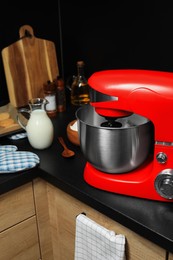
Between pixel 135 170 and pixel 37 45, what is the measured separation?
863mm

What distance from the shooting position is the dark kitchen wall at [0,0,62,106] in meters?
1.48

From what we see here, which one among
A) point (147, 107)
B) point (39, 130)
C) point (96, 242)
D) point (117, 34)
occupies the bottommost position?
point (96, 242)

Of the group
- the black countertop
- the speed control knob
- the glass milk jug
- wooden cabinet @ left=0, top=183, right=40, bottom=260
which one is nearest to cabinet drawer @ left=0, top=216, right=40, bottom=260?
wooden cabinet @ left=0, top=183, right=40, bottom=260

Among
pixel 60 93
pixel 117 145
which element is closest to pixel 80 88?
pixel 60 93

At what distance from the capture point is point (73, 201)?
106cm

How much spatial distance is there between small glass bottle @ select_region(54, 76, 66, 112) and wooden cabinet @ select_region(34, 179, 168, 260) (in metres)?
0.52

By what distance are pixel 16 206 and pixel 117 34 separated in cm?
88

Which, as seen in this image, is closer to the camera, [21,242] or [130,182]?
[130,182]

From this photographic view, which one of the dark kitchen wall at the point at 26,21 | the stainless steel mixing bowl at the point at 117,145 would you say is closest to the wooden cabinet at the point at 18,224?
the stainless steel mixing bowl at the point at 117,145

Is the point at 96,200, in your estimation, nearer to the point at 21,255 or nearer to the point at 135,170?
the point at 135,170

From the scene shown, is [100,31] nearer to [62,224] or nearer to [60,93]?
[60,93]

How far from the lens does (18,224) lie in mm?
1144

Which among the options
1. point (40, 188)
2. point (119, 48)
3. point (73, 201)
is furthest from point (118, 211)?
point (119, 48)

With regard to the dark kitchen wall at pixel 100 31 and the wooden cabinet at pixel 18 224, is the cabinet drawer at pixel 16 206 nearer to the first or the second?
the wooden cabinet at pixel 18 224
